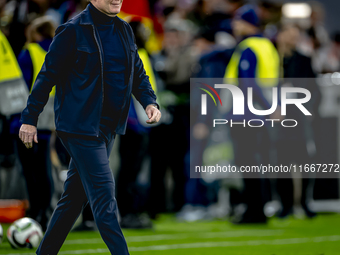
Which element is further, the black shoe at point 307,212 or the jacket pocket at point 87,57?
the black shoe at point 307,212

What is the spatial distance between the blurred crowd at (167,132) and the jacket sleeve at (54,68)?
276 centimetres

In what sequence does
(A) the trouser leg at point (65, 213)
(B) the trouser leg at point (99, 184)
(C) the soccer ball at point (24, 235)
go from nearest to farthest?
(B) the trouser leg at point (99, 184), (A) the trouser leg at point (65, 213), (C) the soccer ball at point (24, 235)

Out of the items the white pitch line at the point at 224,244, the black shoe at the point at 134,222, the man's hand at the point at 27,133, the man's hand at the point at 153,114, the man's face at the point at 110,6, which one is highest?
the man's face at the point at 110,6

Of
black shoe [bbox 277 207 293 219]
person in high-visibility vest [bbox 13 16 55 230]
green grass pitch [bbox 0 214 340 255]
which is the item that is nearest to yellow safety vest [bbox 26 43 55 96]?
person in high-visibility vest [bbox 13 16 55 230]

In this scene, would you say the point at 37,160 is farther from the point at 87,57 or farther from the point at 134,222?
the point at 87,57

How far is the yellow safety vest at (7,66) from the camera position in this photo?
6625mm

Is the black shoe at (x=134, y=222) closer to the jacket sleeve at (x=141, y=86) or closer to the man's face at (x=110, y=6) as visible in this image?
the jacket sleeve at (x=141, y=86)

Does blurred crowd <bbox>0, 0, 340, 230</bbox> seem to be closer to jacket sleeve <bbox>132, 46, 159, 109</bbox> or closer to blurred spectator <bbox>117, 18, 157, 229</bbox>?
blurred spectator <bbox>117, 18, 157, 229</bbox>

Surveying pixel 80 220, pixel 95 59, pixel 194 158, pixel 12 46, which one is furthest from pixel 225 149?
pixel 95 59

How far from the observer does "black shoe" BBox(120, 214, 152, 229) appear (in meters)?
7.57

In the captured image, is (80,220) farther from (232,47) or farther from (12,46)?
(232,47)

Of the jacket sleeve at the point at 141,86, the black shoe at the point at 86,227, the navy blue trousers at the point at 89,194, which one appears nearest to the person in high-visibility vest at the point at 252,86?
the black shoe at the point at 86,227

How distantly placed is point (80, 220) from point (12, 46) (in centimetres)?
209

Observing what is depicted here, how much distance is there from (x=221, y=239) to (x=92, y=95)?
324 cm
